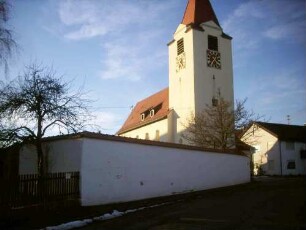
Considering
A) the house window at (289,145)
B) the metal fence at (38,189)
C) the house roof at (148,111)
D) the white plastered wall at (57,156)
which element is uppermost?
the house roof at (148,111)

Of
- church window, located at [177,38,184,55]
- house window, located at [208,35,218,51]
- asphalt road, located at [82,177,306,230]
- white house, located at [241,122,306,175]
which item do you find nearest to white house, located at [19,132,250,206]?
asphalt road, located at [82,177,306,230]

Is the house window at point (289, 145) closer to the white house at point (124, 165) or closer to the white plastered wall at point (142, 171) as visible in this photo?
the white plastered wall at point (142, 171)

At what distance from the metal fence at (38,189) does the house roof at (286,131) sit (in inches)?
1439

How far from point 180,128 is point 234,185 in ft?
45.7

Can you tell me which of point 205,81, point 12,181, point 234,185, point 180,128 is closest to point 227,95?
point 205,81

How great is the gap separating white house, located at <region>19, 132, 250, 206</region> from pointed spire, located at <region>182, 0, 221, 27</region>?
2185 cm

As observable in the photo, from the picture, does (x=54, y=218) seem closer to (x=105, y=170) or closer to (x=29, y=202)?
(x=29, y=202)

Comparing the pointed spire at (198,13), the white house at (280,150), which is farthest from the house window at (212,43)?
the white house at (280,150)

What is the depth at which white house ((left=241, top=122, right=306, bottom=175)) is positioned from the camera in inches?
1845

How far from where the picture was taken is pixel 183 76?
138 feet

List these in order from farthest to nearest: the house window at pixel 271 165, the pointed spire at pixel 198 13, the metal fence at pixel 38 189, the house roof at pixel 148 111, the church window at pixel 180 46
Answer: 1. the house window at pixel 271 165
2. the house roof at pixel 148 111
3. the church window at pixel 180 46
4. the pointed spire at pixel 198 13
5. the metal fence at pixel 38 189

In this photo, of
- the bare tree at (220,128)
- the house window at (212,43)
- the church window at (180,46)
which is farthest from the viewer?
the church window at (180,46)

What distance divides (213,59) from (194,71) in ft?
11.4

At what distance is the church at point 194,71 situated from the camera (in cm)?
4062
